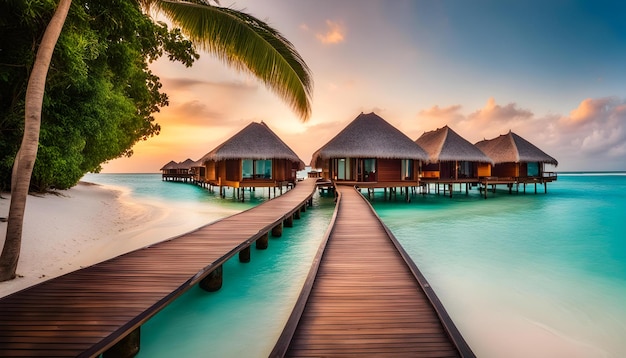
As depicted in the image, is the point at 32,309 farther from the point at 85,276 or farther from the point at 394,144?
the point at 394,144

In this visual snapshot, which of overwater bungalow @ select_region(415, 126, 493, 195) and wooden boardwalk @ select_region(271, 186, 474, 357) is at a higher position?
overwater bungalow @ select_region(415, 126, 493, 195)

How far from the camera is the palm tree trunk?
380 centimetres

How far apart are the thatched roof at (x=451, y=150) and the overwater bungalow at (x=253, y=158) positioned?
9.28 meters

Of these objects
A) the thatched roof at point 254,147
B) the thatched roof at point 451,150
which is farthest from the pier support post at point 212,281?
the thatched roof at point 451,150

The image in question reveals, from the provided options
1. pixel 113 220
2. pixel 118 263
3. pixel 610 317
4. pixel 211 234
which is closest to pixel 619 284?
pixel 610 317

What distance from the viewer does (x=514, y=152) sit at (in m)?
22.4

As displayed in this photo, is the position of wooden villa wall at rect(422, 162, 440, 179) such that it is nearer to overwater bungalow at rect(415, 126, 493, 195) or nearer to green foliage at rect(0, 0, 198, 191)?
overwater bungalow at rect(415, 126, 493, 195)

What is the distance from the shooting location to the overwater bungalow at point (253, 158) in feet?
53.6

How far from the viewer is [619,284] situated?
5.83 m

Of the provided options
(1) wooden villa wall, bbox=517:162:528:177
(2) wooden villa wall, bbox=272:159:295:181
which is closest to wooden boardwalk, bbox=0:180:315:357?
(2) wooden villa wall, bbox=272:159:295:181

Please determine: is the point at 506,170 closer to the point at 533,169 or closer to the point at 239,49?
the point at 533,169

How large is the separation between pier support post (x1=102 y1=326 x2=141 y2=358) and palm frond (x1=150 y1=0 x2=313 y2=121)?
12.9ft

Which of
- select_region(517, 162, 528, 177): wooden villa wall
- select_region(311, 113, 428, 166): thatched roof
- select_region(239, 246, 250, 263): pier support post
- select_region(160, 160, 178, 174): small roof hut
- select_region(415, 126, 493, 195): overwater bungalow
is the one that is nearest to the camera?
select_region(239, 246, 250, 263): pier support post

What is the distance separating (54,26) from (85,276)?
3157 mm
